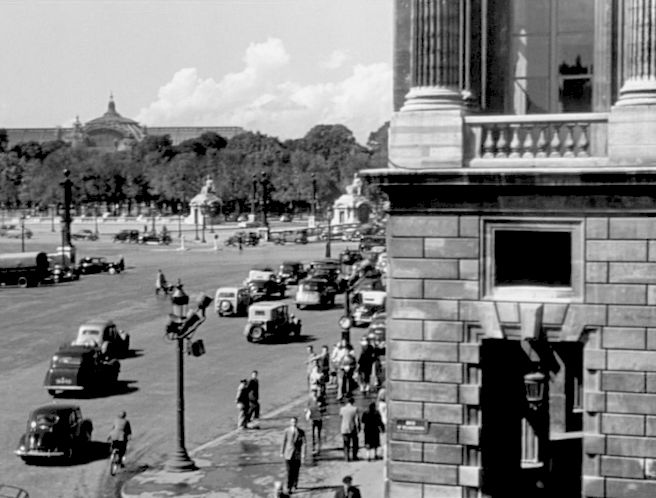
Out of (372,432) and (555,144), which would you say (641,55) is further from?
(372,432)

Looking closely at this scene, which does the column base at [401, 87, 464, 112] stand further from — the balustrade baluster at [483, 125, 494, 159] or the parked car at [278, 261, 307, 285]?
the parked car at [278, 261, 307, 285]

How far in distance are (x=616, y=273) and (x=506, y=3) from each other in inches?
210

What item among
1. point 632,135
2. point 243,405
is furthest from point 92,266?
point 632,135

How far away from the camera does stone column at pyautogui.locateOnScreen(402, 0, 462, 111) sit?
20266 mm

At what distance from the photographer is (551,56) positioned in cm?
2131

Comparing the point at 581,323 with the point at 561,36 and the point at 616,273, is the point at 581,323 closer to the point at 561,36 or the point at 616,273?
the point at 616,273

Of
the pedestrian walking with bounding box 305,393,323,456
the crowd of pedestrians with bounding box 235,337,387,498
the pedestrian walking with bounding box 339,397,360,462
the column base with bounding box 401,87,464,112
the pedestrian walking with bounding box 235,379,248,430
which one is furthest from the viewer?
the pedestrian walking with bounding box 235,379,248,430

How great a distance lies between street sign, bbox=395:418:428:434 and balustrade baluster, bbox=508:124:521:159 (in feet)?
14.5

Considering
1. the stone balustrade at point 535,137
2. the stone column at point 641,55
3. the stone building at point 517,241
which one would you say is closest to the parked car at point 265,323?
the stone building at point 517,241

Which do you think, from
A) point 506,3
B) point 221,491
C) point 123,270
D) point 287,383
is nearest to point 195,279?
point 123,270

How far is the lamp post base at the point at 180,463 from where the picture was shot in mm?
27797

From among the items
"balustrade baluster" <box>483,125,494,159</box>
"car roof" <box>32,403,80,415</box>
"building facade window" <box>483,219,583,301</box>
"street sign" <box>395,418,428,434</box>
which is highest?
"balustrade baluster" <box>483,125,494,159</box>

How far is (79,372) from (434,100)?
2117 centimetres

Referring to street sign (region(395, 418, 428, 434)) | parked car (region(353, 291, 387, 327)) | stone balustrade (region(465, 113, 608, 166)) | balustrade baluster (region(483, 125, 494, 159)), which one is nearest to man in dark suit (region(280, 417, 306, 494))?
street sign (region(395, 418, 428, 434))
